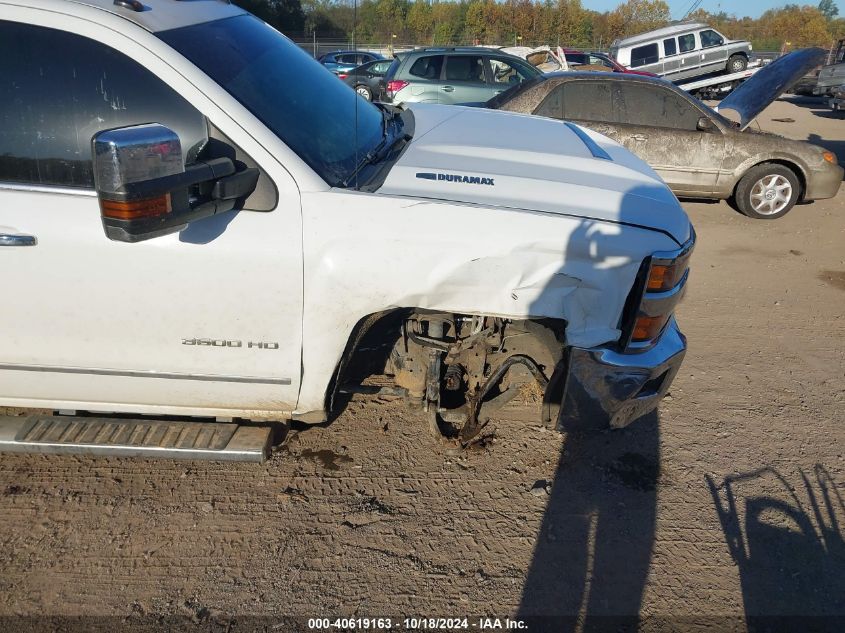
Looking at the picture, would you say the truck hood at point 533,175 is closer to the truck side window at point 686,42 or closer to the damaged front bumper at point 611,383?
the damaged front bumper at point 611,383

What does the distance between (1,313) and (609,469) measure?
110 inches

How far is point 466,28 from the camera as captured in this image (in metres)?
42.8

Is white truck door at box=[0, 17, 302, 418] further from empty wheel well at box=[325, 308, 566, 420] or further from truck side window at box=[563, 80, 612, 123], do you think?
truck side window at box=[563, 80, 612, 123]

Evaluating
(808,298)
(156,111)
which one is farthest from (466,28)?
(156,111)

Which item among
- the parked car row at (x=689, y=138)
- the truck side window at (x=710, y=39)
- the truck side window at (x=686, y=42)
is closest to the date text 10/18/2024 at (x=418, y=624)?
the parked car row at (x=689, y=138)

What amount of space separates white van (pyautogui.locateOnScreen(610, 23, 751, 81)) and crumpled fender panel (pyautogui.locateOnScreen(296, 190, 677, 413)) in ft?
64.8

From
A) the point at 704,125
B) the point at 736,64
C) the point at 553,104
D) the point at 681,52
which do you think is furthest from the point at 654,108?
the point at 736,64

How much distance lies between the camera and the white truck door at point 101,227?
2451 millimetres

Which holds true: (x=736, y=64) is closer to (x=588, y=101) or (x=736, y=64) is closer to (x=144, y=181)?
(x=588, y=101)

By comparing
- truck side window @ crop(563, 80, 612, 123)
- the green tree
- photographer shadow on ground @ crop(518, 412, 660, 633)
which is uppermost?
the green tree

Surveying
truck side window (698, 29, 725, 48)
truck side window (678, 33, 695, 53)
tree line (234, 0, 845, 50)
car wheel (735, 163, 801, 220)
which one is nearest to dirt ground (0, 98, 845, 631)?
car wheel (735, 163, 801, 220)

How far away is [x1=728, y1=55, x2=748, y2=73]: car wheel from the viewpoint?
21078 mm

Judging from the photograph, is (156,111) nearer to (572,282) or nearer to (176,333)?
(176,333)

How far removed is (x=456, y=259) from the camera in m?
2.51
